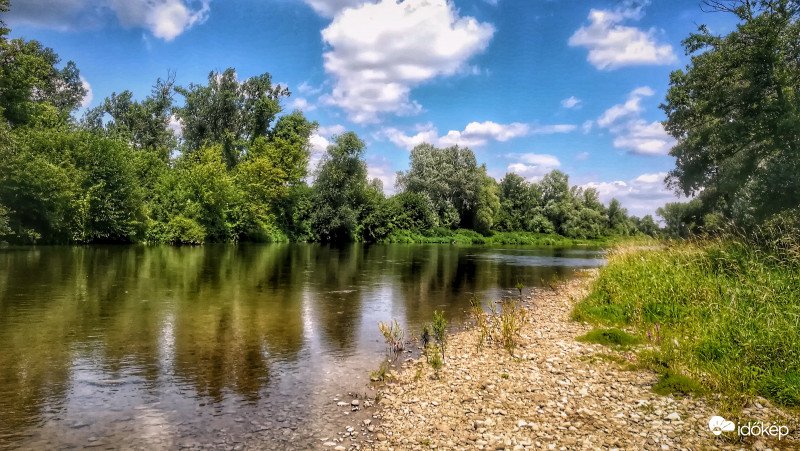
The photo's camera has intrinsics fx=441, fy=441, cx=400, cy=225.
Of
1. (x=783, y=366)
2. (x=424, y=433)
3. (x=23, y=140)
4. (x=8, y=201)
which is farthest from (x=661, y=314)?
(x=23, y=140)

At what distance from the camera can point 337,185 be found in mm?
77688

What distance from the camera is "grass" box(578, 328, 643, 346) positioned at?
11.2 metres

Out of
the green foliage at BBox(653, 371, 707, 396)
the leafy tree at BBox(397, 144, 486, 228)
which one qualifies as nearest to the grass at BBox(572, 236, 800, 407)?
the green foliage at BBox(653, 371, 707, 396)

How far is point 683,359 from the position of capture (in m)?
8.91

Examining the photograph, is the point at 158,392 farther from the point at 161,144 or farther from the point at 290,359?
the point at 161,144

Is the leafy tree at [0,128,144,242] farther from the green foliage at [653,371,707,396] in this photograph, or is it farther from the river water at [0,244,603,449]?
the green foliage at [653,371,707,396]

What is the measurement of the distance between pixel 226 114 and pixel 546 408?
8348cm

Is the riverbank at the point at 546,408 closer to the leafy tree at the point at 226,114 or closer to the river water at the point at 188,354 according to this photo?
the river water at the point at 188,354

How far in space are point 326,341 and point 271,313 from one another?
450cm

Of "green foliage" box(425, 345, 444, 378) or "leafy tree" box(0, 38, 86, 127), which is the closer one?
"green foliage" box(425, 345, 444, 378)
